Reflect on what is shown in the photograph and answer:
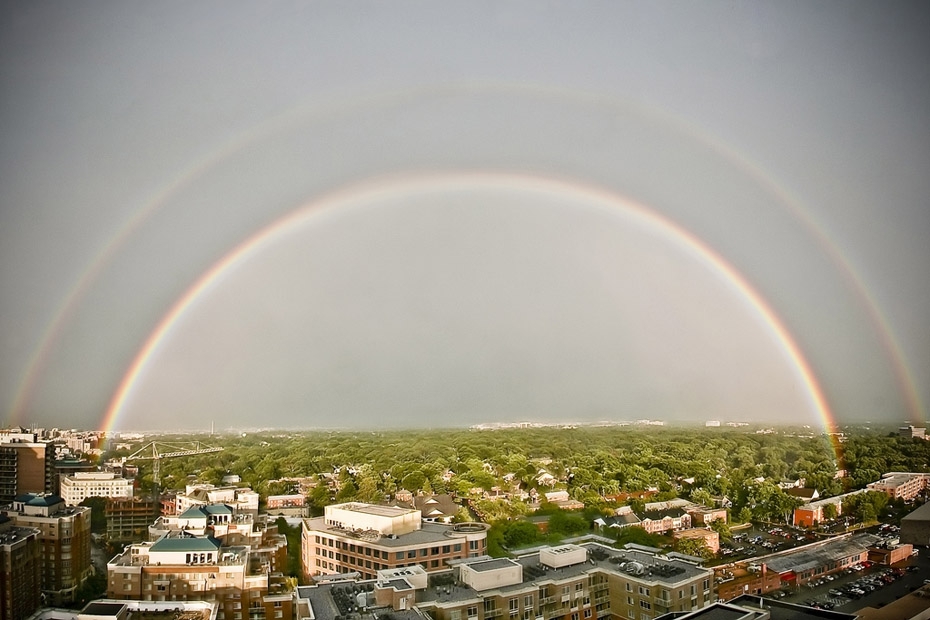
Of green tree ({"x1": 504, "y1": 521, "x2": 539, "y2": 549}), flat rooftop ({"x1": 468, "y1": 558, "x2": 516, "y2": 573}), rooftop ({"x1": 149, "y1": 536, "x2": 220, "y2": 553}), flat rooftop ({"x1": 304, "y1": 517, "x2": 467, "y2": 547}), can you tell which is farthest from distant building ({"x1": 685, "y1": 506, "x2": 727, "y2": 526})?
rooftop ({"x1": 149, "y1": 536, "x2": 220, "y2": 553})

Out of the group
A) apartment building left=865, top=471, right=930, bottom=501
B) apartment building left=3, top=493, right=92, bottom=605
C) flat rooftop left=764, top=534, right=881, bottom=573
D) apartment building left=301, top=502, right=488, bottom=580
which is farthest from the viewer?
apartment building left=865, top=471, right=930, bottom=501

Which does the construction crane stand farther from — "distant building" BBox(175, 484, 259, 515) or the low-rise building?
the low-rise building

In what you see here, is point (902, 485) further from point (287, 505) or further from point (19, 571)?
point (19, 571)

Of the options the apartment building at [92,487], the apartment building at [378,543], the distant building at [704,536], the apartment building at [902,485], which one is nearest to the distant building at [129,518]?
the apartment building at [92,487]

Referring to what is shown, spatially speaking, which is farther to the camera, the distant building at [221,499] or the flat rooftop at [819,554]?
the distant building at [221,499]

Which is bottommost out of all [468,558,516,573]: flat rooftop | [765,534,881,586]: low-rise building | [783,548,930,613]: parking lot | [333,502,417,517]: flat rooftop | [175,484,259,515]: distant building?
[783,548,930,613]: parking lot

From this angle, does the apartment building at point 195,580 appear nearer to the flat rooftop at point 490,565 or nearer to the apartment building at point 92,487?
the flat rooftop at point 490,565

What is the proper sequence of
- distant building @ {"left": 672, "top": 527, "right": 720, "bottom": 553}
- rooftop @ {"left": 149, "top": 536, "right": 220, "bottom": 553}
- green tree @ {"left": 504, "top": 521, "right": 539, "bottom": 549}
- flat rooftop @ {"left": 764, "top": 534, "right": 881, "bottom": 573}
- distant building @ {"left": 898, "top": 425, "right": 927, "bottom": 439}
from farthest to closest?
distant building @ {"left": 898, "top": 425, "right": 927, "bottom": 439} → distant building @ {"left": 672, "top": 527, "right": 720, "bottom": 553} → green tree @ {"left": 504, "top": 521, "right": 539, "bottom": 549} → flat rooftop @ {"left": 764, "top": 534, "right": 881, "bottom": 573} → rooftop @ {"left": 149, "top": 536, "right": 220, "bottom": 553}
